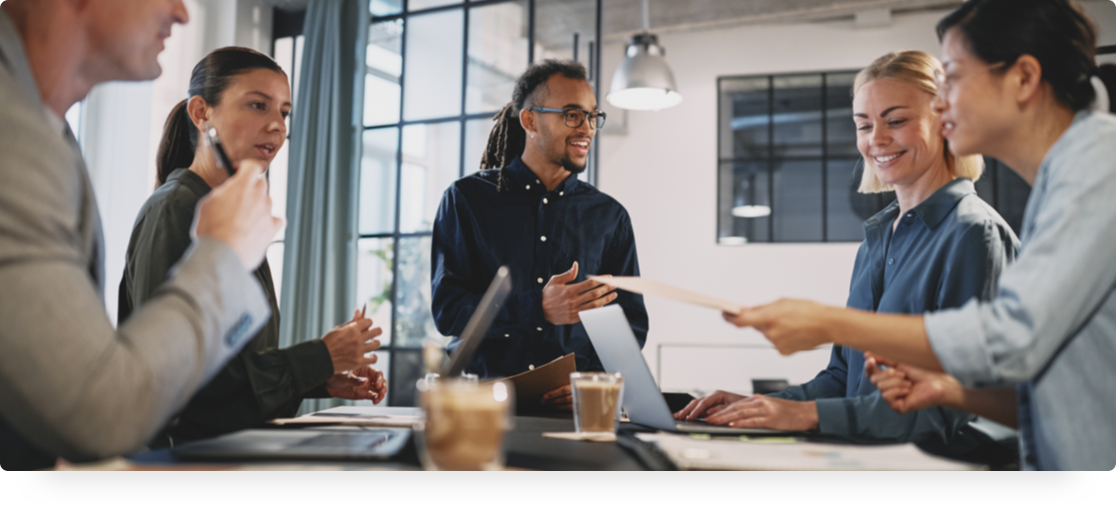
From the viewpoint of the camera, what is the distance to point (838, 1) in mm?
6098

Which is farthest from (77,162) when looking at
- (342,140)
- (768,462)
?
(342,140)

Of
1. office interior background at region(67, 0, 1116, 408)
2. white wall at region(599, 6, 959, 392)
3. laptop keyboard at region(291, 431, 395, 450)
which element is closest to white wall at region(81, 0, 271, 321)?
office interior background at region(67, 0, 1116, 408)

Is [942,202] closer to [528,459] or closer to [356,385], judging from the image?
[528,459]

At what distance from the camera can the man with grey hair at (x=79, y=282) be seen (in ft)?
2.05

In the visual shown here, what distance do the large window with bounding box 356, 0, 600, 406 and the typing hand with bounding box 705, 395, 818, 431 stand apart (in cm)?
393

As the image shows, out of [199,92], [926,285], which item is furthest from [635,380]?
[199,92]

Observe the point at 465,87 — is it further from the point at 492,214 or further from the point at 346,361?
the point at 346,361

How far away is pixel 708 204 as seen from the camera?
733 cm

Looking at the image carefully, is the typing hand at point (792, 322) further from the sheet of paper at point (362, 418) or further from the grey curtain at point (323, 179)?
the grey curtain at point (323, 179)

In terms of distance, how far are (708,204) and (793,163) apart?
8.47 meters

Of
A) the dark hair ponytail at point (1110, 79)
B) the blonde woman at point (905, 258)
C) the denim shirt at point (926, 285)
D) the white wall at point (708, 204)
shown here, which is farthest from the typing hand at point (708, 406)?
the white wall at point (708, 204)

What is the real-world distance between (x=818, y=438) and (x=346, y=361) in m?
0.83

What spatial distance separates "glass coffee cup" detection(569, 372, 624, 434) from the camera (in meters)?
1.04
